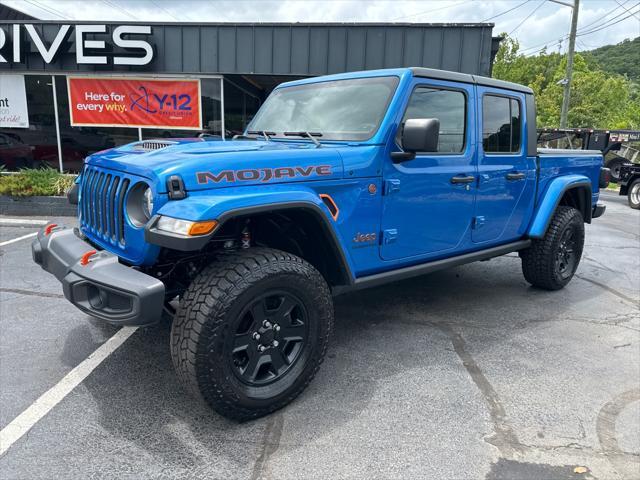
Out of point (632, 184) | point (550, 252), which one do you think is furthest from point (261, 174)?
point (632, 184)

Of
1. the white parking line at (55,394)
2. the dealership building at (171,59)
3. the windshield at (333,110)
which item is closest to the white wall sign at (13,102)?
the dealership building at (171,59)

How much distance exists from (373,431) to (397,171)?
163 centimetres

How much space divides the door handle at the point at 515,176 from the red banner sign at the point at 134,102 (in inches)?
331

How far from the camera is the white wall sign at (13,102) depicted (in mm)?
10938

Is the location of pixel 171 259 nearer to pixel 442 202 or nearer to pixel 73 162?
pixel 442 202

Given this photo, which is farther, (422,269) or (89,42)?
(89,42)

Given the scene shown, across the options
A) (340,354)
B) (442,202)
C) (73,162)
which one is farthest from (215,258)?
(73,162)

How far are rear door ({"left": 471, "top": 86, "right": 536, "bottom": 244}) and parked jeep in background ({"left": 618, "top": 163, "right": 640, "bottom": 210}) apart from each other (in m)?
10.7

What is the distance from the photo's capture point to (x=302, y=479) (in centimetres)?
222

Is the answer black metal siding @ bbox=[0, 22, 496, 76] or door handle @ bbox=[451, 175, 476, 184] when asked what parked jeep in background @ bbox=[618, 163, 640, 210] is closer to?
black metal siding @ bbox=[0, 22, 496, 76]

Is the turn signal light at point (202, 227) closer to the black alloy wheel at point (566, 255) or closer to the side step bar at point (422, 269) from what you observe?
the side step bar at point (422, 269)

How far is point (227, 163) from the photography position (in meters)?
2.53

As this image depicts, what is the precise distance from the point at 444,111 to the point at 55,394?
127 inches

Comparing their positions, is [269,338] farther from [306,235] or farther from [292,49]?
[292,49]
